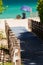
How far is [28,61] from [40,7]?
9.89m

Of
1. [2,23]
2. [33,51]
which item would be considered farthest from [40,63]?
[2,23]

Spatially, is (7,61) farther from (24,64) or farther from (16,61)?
(16,61)

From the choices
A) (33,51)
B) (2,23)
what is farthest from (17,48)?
(2,23)

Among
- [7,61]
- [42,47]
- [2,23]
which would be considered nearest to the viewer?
[7,61]

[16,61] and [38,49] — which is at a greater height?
[16,61]

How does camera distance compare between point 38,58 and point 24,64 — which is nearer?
point 24,64

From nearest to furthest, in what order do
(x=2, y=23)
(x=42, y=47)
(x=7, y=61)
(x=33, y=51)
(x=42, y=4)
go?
1. (x=7, y=61)
2. (x=33, y=51)
3. (x=42, y=47)
4. (x=42, y=4)
5. (x=2, y=23)

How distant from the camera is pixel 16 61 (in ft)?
28.6

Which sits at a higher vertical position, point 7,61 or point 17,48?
point 17,48

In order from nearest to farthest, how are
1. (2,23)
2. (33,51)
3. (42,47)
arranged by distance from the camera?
(33,51)
(42,47)
(2,23)

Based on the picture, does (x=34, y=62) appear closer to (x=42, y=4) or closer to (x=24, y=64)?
(x=24, y=64)

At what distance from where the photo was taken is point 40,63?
1306 cm

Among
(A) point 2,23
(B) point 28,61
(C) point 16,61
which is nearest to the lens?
(C) point 16,61

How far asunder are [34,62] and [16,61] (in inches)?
187
